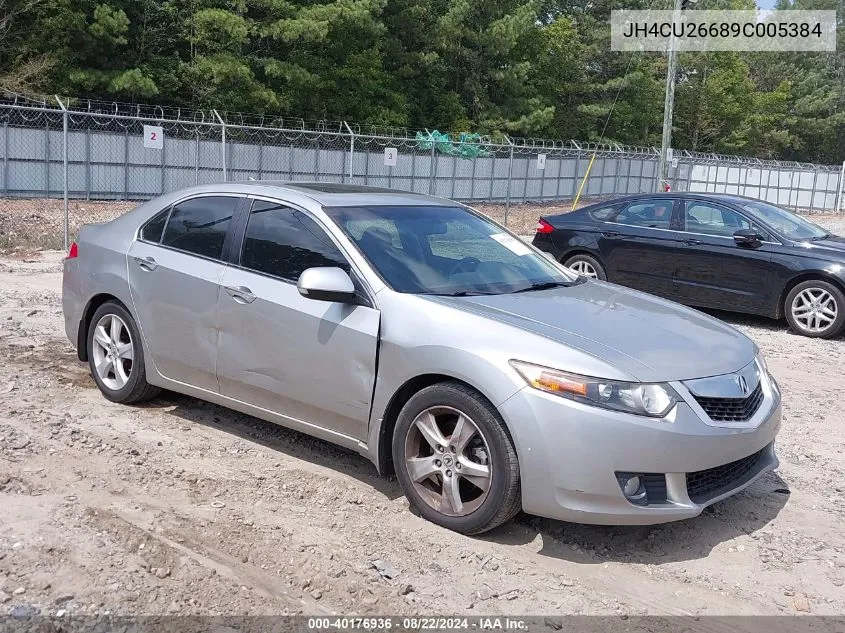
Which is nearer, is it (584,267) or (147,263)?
(147,263)

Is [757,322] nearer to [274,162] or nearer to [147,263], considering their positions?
[147,263]

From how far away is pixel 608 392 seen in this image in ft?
12.6

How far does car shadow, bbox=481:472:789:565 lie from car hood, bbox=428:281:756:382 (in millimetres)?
824

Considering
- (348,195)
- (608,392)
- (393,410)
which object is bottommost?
(393,410)

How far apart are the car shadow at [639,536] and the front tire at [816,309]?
5.57 m

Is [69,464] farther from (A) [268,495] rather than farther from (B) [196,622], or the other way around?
(B) [196,622]

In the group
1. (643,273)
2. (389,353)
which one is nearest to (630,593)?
(389,353)

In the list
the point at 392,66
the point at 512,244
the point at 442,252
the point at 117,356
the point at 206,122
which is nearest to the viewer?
the point at 442,252

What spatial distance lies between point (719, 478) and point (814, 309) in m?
6.30

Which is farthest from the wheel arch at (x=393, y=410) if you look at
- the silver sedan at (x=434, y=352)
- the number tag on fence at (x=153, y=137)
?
the number tag on fence at (x=153, y=137)

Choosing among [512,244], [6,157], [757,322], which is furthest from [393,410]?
[6,157]

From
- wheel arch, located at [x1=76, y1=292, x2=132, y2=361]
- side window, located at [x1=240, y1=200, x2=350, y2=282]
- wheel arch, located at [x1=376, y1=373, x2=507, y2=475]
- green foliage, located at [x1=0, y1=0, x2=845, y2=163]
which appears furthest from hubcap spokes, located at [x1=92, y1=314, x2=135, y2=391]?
green foliage, located at [x1=0, y1=0, x2=845, y2=163]

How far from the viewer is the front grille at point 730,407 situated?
4.02 m

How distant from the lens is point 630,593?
12.2ft
